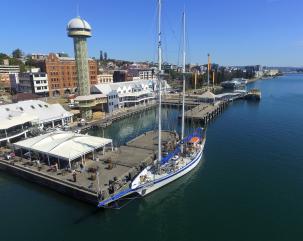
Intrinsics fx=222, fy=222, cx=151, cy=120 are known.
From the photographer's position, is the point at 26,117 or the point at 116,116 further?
the point at 116,116

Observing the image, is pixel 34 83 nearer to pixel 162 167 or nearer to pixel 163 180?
pixel 162 167

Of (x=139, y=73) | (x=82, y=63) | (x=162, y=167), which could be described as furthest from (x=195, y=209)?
(x=139, y=73)

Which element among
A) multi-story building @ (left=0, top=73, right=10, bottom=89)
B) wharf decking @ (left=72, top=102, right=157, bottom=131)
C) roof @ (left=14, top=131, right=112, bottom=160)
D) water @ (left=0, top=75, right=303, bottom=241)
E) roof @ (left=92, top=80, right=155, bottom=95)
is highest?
multi-story building @ (left=0, top=73, right=10, bottom=89)

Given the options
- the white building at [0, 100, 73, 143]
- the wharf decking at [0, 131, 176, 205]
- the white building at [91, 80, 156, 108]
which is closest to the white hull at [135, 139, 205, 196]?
the wharf decking at [0, 131, 176, 205]

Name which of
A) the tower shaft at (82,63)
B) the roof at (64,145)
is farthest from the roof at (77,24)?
the roof at (64,145)

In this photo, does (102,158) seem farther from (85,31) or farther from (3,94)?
(3,94)

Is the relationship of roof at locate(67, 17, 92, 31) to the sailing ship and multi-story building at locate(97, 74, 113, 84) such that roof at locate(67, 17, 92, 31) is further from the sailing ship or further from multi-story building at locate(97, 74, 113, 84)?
multi-story building at locate(97, 74, 113, 84)

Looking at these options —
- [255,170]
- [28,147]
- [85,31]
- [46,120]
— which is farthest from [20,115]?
[255,170]
